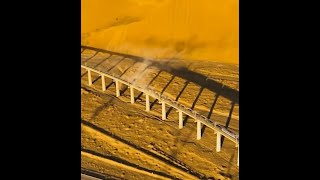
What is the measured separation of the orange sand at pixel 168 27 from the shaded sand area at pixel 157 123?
0.87 feet

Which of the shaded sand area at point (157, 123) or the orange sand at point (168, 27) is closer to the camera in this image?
the shaded sand area at point (157, 123)

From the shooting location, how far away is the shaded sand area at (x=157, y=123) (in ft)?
12.6

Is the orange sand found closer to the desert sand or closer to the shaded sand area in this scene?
the desert sand

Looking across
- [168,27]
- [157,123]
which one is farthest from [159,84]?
[157,123]

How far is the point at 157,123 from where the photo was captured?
15.4 ft

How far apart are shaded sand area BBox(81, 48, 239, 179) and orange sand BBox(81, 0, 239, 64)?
0.27 m

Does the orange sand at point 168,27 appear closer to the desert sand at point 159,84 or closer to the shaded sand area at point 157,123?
the desert sand at point 159,84

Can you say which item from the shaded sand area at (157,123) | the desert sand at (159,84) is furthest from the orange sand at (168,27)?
the shaded sand area at (157,123)

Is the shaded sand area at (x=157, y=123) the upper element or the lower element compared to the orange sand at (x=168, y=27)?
lower
